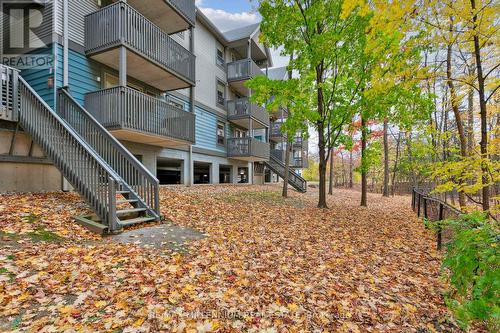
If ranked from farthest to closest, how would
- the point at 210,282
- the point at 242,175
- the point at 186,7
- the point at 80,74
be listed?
1. the point at 242,175
2. the point at 186,7
3. the point at 80,74
4. the point at 210,282

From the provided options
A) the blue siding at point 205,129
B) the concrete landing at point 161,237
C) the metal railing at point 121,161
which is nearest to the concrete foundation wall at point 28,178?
the metal railing at point 121,161

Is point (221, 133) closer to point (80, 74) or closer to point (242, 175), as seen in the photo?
point (242, 175)

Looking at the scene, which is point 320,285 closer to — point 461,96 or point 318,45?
point 461,96

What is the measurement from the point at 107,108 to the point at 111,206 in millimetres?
5232

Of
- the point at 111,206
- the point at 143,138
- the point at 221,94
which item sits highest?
the point at 221,94

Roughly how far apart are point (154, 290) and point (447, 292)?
14.3 feet

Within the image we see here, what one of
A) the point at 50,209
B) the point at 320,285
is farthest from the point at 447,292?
the point at 50,209

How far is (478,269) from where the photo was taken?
2.70m

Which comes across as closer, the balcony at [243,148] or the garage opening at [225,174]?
the balcony at [243,148]

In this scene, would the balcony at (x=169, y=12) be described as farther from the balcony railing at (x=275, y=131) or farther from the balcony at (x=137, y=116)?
the balcony railing at (x=275, y=131)

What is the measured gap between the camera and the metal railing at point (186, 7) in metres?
12.0

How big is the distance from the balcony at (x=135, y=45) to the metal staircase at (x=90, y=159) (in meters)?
2.67

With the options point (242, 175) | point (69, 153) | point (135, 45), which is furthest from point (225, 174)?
point (69, 153)

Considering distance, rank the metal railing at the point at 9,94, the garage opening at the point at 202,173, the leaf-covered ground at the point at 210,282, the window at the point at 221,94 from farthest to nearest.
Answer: the window at the point at 221,94
the garage opening at the point at 202,173
the metal railing at the point at 9,94
the leaf-covered ground at the point at 210,282
